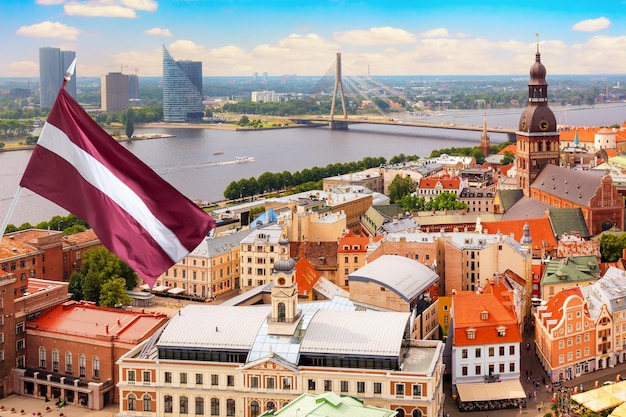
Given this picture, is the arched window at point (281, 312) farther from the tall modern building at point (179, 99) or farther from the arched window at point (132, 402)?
the tall modern building at point (179, 99)

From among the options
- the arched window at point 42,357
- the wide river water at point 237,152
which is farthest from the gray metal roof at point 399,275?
the wide river water at point 237,152

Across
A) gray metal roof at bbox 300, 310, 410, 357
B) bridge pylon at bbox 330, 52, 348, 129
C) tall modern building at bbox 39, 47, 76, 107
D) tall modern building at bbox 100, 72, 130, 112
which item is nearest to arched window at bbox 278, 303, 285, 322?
gray metal roof at bbox 300, 310, 410, 357

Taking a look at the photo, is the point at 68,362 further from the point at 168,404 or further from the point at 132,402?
the point at 168,404

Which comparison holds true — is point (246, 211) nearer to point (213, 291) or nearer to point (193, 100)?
point (213, 291)

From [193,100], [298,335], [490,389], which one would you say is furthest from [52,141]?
[193,100]

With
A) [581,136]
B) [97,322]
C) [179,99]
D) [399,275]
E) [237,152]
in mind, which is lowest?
[97,322]

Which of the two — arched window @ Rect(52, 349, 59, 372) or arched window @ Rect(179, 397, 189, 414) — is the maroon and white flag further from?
arched window @ Rect(52, 349, 59, 372)

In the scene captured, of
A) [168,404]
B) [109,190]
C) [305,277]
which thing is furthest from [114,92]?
[109,190]
